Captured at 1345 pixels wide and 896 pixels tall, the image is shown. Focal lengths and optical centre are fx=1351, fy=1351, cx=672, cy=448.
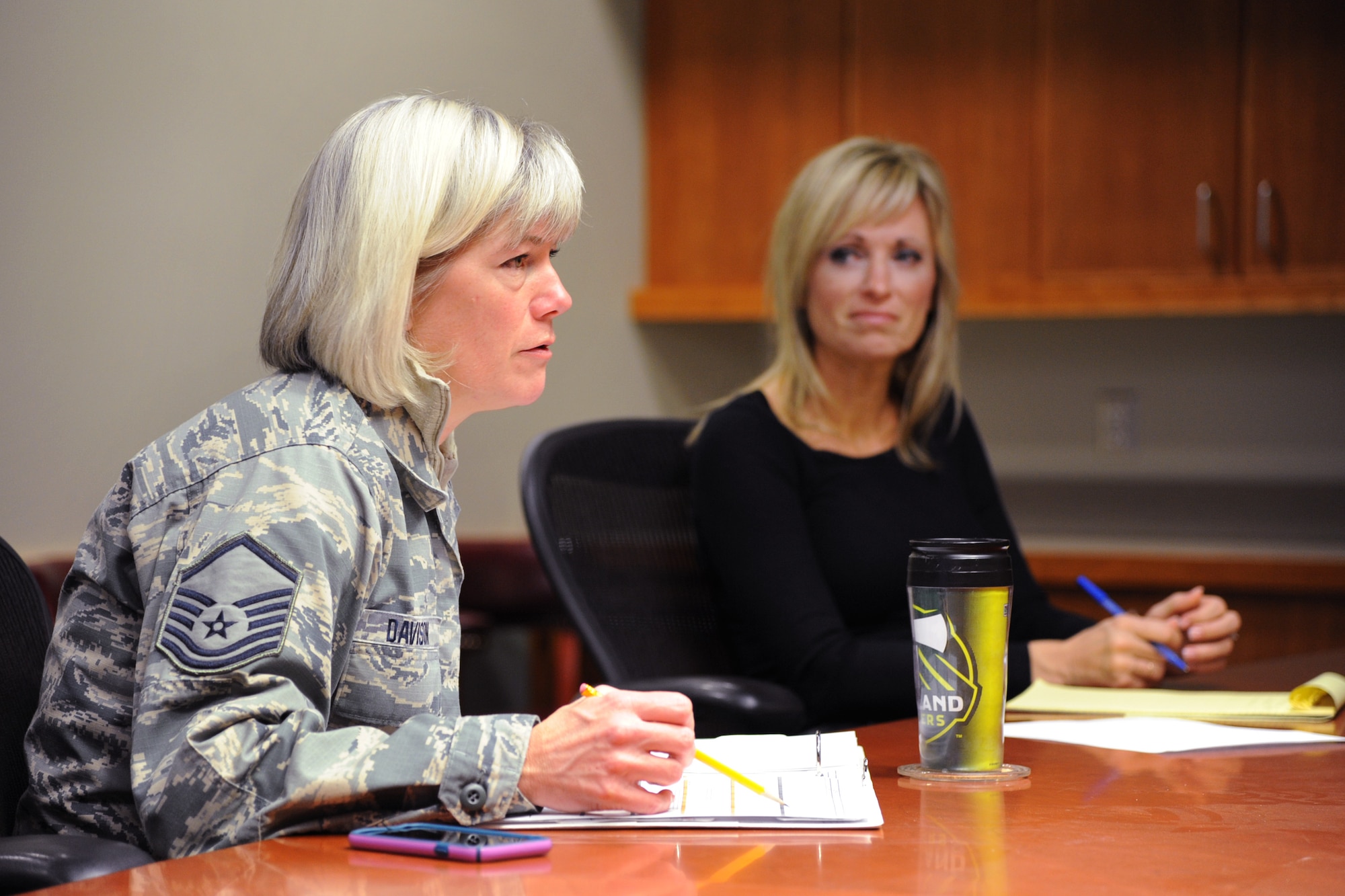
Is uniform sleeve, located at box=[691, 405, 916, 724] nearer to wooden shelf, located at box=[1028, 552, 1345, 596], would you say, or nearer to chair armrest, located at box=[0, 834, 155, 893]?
chair armrest, located at box=[0, 834, 155, 893]

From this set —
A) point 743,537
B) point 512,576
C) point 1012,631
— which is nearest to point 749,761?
point 743,537

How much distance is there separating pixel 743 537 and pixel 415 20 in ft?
5.36

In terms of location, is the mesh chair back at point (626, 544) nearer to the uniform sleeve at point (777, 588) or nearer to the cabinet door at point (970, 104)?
the uniform sleeve at point (777, 588)

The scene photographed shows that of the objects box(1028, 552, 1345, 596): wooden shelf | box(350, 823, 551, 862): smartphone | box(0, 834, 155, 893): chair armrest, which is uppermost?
box(350, 823, 551, 862): smartphone

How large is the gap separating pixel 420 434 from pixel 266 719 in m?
0.30

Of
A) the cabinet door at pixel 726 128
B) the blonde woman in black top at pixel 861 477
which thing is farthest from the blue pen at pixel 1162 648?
the cabinet door at pixel 726 128

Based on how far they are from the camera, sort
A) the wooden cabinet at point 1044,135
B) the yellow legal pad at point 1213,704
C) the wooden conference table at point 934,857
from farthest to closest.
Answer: the wooden cabinet at point 1044,135 → the yellow legal pad at point 1213,704 → the wooden conference table at point 934,857

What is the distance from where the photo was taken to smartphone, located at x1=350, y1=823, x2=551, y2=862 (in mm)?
740

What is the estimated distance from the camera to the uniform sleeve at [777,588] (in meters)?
1.64

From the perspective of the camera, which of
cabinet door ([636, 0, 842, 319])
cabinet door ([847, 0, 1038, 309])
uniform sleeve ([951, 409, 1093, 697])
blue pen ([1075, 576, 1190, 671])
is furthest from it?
cabinet door ([636, 0, 842, 319])

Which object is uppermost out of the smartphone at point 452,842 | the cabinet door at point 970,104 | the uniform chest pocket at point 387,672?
the cabinet door at point 970,104

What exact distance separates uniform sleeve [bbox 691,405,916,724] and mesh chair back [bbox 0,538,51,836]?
88 centimetres

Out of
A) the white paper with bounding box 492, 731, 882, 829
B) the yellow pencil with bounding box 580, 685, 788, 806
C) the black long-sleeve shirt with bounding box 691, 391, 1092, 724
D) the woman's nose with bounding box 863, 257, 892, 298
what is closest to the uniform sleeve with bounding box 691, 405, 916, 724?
the black long-sleeve shirt with bounding box 691, 391, 1092, 724

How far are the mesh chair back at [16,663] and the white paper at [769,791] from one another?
0.42m
